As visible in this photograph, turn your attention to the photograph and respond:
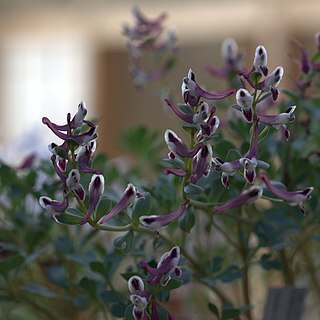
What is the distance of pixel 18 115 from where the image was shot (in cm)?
711

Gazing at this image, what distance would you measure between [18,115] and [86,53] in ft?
3.17

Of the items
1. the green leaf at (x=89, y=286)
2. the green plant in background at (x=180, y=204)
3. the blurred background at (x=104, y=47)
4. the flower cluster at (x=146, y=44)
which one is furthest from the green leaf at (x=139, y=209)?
the blurred background at (x=104, y=47)

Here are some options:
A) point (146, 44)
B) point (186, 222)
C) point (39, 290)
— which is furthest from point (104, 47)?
point (186, 222)

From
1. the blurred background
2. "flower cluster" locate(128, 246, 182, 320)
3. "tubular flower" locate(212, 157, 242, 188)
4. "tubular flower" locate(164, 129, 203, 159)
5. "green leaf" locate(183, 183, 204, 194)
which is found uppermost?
"tubular flower" locate(164, 129, 203, 159)

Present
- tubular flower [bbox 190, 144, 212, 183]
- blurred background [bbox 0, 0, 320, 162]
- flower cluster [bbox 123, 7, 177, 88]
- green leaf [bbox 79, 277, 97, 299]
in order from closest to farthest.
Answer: tubular flower [bbox 190, 144, 212, 183], green leaf [bbox 79, 277, 97, 299], flower cluster [bbox 123, 7, 177, 88], blurred background [bbox 0, 0, 320, 162]

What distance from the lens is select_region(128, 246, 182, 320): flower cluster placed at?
342mm

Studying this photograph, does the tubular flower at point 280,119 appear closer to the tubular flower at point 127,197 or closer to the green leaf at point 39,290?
the tubular flower at point 127,197

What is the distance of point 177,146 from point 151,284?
0.23 feet

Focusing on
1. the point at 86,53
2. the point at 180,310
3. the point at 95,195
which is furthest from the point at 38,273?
the point at 86,53

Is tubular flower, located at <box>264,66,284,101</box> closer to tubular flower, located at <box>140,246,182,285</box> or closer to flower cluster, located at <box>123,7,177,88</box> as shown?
tubular flower, located at <box>140,246,182,285</box>

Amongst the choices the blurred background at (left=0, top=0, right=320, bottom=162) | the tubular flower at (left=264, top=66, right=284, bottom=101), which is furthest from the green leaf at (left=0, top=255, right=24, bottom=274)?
the blurred background at (left=0, top=0, right=320, bottom=162)

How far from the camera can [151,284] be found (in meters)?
0.36

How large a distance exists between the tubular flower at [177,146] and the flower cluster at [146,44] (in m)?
0.25

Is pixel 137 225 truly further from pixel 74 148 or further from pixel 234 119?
pixel 234 119
